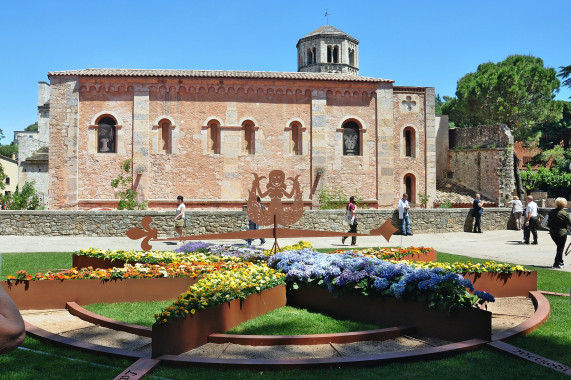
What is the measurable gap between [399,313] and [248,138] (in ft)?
74.9

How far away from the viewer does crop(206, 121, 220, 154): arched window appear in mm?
27781

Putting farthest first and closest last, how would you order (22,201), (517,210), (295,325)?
1. (22,201)
2. (517,210)
3. (295,325)

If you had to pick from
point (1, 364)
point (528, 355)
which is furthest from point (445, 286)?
point (1, 364)

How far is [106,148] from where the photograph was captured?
Result: 27.0m

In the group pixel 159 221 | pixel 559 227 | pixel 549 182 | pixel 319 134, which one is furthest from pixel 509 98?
pixel 159 221

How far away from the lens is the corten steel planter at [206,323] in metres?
5.02

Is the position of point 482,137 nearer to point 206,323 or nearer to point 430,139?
point 430,139

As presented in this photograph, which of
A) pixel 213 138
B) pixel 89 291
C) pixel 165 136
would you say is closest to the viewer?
pixel 89 291

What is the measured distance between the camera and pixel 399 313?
6.23m

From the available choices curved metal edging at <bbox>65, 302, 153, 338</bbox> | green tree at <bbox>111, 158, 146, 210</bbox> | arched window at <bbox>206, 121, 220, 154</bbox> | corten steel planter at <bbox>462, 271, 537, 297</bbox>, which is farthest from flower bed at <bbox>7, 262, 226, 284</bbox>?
arched window at <bbox>206, 121, 220, 154</bbox>

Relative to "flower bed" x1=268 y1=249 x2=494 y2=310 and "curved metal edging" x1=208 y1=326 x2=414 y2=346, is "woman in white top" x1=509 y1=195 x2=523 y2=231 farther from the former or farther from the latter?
"curved metal edging" x1=208 y1=326 x2=414 y2=346

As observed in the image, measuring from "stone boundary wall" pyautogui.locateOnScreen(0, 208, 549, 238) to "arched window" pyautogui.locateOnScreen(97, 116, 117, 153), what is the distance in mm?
9457

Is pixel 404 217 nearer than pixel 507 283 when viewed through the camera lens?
No

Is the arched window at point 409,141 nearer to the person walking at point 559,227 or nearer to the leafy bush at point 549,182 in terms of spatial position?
the leafy bush at point 549,182
